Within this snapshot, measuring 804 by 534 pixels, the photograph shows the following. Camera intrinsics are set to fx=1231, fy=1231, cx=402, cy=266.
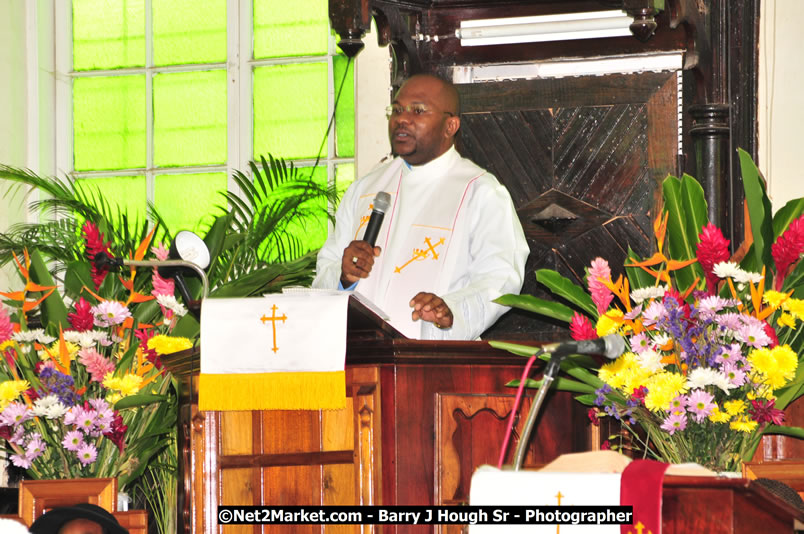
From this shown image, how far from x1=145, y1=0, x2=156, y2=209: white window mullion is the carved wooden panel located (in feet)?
9.29

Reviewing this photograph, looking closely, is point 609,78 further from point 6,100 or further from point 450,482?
point 6,100

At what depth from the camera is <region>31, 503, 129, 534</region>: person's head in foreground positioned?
149 inches

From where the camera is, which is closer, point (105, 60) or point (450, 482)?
point (450, 482)

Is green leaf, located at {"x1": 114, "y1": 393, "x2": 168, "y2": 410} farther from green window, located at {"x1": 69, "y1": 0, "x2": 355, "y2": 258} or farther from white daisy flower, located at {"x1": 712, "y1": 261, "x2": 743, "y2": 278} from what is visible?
green window, located at {"x1": 69, "y1": 0, "x2": 355, "y2": 258}

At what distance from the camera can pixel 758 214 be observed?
459 centimetres

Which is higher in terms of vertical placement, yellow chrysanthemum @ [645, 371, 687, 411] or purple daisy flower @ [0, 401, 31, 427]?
yellow chrysanthemum @ [645, 371, 687, 411]

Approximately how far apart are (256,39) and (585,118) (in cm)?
291

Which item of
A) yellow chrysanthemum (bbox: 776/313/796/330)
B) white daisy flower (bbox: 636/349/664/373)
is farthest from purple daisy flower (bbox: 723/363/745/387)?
yellow chrysanthemum (bbox: 776/313/796/330)

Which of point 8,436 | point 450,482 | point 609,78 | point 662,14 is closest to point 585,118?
point 609,78

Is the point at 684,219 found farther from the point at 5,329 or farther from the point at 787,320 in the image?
the point at 5,329

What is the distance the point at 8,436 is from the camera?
5.19 m

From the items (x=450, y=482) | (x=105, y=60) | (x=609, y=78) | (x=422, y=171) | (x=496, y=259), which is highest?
(x=105, y=60)

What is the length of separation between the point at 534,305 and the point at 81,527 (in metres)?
1.83

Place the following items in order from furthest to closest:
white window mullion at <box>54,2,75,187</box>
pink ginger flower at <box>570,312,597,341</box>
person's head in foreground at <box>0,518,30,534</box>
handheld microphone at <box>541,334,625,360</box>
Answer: white window mullion at <box>54,2,75,187</box>, pink ginger flower at <box>570,312,597,341</box>, person's head in foreground at <box>0,518,30,534</box>, handheld microphone at <box>541,334,625,360</box>
